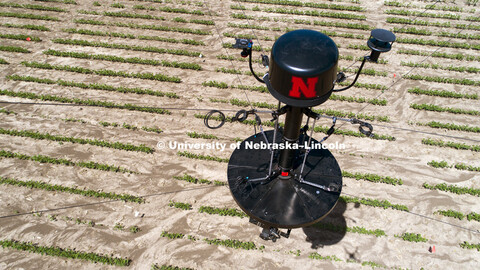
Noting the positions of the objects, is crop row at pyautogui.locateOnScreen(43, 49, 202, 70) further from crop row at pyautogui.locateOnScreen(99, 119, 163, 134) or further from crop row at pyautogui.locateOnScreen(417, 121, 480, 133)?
crop row at pyautogui.locateOnScreen(417, 121, 480, 133)

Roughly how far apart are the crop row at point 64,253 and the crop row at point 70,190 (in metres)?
1.96

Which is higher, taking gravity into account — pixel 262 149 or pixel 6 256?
pixel 262 149

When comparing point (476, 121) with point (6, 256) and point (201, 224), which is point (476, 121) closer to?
point (201, 224)

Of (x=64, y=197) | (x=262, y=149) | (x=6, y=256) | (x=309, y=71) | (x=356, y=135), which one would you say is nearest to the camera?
(x=309, y=71)

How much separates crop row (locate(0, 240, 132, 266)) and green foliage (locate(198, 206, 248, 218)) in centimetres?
275

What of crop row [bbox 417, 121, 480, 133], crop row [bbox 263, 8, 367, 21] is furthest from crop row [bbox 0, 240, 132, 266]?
crop row [bbox 263, 8, 367, 21]

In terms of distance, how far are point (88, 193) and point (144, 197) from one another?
79.0 inches

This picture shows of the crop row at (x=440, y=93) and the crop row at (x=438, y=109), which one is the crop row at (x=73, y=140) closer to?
the crop row at (x=438, y=109)

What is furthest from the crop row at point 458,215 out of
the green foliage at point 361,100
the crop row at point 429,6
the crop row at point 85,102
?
the crop row at point 429,6

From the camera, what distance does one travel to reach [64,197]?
11.0 m

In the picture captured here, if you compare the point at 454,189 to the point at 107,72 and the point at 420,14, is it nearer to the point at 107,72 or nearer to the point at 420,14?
the point at 420,14

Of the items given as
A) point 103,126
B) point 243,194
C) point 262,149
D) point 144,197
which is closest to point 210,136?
point 144,197

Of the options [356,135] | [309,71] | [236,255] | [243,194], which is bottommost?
[236,255]

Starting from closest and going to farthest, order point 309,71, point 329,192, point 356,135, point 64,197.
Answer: point 309,71, point 329,192, point 64,197, point 356,135
